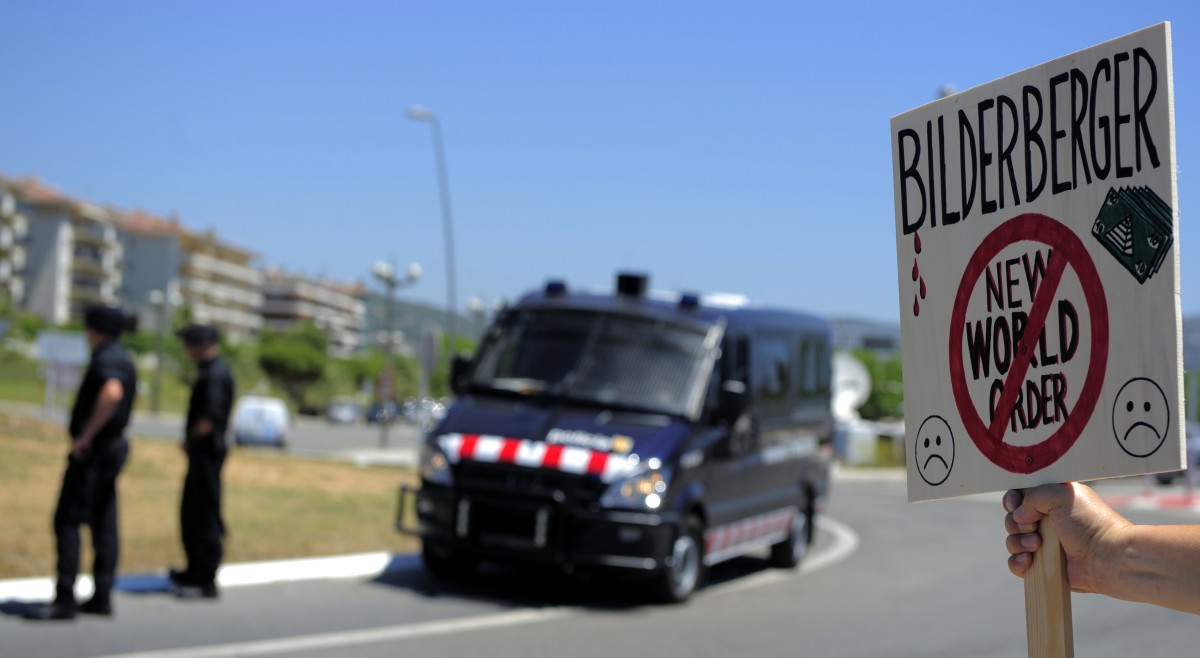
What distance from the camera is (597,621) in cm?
986

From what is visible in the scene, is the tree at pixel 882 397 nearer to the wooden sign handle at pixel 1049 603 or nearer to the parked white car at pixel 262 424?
the parked white car at pixel 262 424

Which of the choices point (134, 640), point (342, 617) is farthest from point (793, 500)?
point (134, 640)

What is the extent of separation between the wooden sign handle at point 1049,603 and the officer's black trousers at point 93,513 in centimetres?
681

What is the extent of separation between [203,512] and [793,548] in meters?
6.40

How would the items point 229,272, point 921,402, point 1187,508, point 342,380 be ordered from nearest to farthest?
1. point 921,402
2. point 1187,508
3. point 342,380
4. point 229,272

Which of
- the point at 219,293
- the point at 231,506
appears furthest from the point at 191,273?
the point at 231,506

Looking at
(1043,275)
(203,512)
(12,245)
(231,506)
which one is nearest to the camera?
(1043,275)

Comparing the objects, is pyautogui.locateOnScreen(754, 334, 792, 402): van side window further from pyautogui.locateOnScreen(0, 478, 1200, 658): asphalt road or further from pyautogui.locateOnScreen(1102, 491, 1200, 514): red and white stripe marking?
pyautogui.locateOnScreen(1102, 491, 1200, 514): red and white stripe marking

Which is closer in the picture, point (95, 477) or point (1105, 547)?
point (1105, 547)

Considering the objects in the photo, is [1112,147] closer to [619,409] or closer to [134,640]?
[134,640]

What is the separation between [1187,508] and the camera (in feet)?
88.9

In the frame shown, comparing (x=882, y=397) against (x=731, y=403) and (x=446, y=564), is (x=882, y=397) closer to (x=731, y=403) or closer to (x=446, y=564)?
(x=731, y=403)

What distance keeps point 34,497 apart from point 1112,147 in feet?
50.1

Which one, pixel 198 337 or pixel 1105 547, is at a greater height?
pixel 198 337
